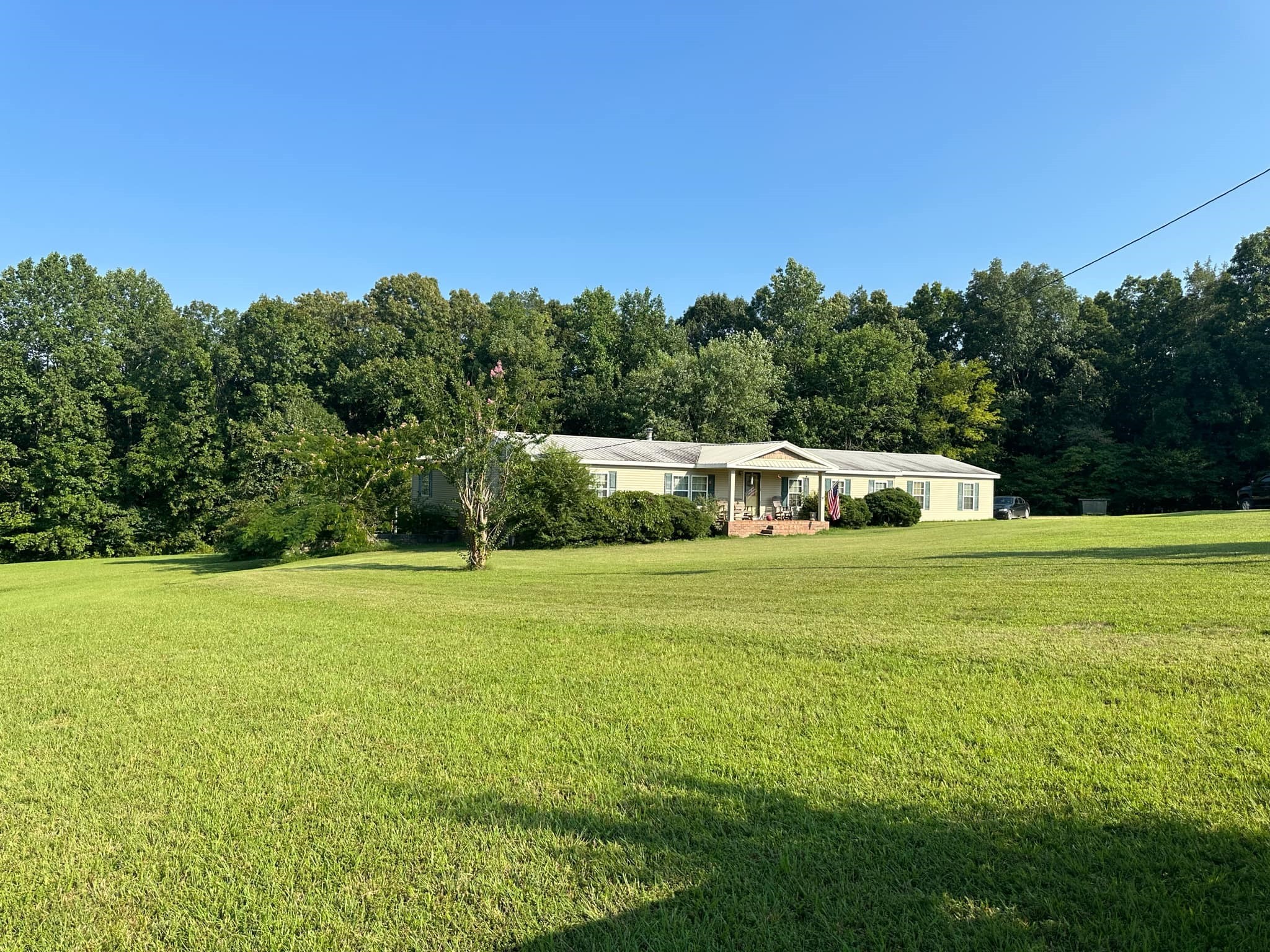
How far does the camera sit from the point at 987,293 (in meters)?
54.3

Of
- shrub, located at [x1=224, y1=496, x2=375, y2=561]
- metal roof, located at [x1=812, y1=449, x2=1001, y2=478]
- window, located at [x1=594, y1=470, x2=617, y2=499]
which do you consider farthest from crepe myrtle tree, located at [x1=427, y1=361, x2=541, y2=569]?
metal roof, located at [x1=812, y1=449, x2=1001, y2=478]

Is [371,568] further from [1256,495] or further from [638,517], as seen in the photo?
[1256,495]

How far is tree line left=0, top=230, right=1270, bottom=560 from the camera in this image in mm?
34656

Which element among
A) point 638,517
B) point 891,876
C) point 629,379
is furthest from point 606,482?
point 891,876

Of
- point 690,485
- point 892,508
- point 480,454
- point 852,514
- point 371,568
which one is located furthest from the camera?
point 892,508

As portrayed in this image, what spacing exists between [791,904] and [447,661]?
14.6 feet

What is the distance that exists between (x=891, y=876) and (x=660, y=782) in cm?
129

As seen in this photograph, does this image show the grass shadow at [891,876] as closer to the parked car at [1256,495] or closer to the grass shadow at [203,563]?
the grass shadow at [203,563]

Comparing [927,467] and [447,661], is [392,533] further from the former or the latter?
[927,467]

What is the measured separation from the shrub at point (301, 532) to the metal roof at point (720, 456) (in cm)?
617

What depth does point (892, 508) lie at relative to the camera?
31703 millimetres

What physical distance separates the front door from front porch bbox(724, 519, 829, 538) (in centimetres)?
214

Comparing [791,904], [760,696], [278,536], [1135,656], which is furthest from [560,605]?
[278,536]

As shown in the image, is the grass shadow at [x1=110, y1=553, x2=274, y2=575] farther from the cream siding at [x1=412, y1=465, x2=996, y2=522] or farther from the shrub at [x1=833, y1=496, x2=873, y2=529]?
the shrub at [x1=833, y1=496, x2=873, y2=529]
